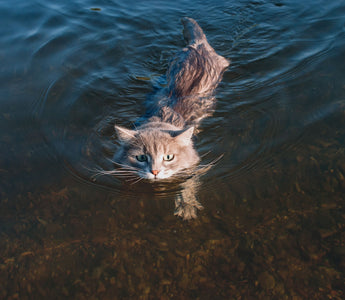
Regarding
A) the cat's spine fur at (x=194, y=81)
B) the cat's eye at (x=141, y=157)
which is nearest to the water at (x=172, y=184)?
the cat's spine fur at (x=194, y=81)

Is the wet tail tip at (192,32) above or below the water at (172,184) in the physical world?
above

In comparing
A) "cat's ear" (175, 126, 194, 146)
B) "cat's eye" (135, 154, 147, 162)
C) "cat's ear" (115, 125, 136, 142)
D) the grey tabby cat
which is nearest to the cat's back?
the grey tabby cat

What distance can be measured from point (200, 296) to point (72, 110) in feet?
13.0

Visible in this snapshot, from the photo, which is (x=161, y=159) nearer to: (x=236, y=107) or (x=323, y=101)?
(x=236, y=107)

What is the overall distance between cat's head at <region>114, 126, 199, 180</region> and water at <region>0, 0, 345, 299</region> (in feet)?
0.89

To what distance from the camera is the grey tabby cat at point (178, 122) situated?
13.4ft

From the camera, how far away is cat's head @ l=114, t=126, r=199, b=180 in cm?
405

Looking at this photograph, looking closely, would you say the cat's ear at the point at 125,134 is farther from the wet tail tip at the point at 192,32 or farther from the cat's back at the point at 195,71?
the wet tail tip at the point at 192,32

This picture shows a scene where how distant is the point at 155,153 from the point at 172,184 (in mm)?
515

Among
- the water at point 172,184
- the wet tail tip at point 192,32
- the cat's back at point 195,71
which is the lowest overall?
the water at point 172,184

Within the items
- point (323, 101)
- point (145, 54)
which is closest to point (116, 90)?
point (145, 54)

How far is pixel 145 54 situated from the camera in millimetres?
7297

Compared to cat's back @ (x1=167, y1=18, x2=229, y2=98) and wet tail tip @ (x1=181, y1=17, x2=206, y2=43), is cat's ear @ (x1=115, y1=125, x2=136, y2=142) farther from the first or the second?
wet tail tip @ (x1=181, y1=17, x2=206, y2=43)

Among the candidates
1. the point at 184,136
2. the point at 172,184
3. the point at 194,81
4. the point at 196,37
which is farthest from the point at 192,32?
the point at 172,184
